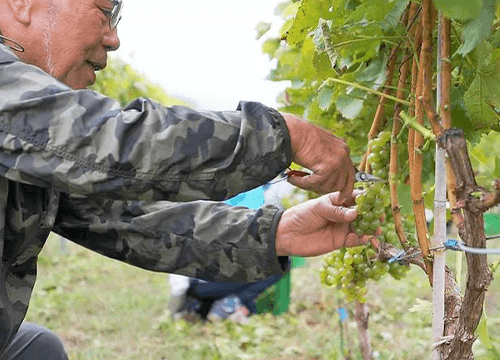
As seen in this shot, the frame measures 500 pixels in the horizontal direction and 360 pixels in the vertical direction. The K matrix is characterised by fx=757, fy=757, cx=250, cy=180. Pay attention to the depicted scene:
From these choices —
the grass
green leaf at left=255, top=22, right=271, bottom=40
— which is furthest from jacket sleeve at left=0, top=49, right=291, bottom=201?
the grass

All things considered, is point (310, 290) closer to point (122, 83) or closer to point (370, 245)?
point (370, 245)

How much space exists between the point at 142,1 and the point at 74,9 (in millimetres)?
10805

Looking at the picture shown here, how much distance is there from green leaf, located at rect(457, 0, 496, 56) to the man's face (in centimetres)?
103

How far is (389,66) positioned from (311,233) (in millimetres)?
533

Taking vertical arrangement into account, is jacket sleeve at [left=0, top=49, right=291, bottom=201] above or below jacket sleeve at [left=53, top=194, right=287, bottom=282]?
above

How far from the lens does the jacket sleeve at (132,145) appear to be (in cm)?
153

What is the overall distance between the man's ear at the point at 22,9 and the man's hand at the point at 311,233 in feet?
2.95

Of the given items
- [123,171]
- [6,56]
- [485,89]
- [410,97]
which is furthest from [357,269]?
[6,56]

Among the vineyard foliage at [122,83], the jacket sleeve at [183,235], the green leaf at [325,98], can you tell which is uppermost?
the vineyard foliage at [122,83]

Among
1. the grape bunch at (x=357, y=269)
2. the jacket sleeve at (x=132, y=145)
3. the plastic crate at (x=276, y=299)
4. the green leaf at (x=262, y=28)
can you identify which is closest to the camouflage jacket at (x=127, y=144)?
the jacket sleeve at (x=132, y=145)

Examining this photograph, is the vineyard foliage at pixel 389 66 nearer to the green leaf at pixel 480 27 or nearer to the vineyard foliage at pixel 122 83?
the green leaf at pixel 480 27

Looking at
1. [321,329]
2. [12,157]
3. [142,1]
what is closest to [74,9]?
[12,157]

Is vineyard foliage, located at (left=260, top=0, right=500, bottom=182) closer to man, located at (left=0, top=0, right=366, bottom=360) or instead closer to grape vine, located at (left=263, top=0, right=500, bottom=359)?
grape vine, located at (left=263, top=0, right=500, bottom=359)

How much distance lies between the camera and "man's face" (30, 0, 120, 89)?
202 centimetres
